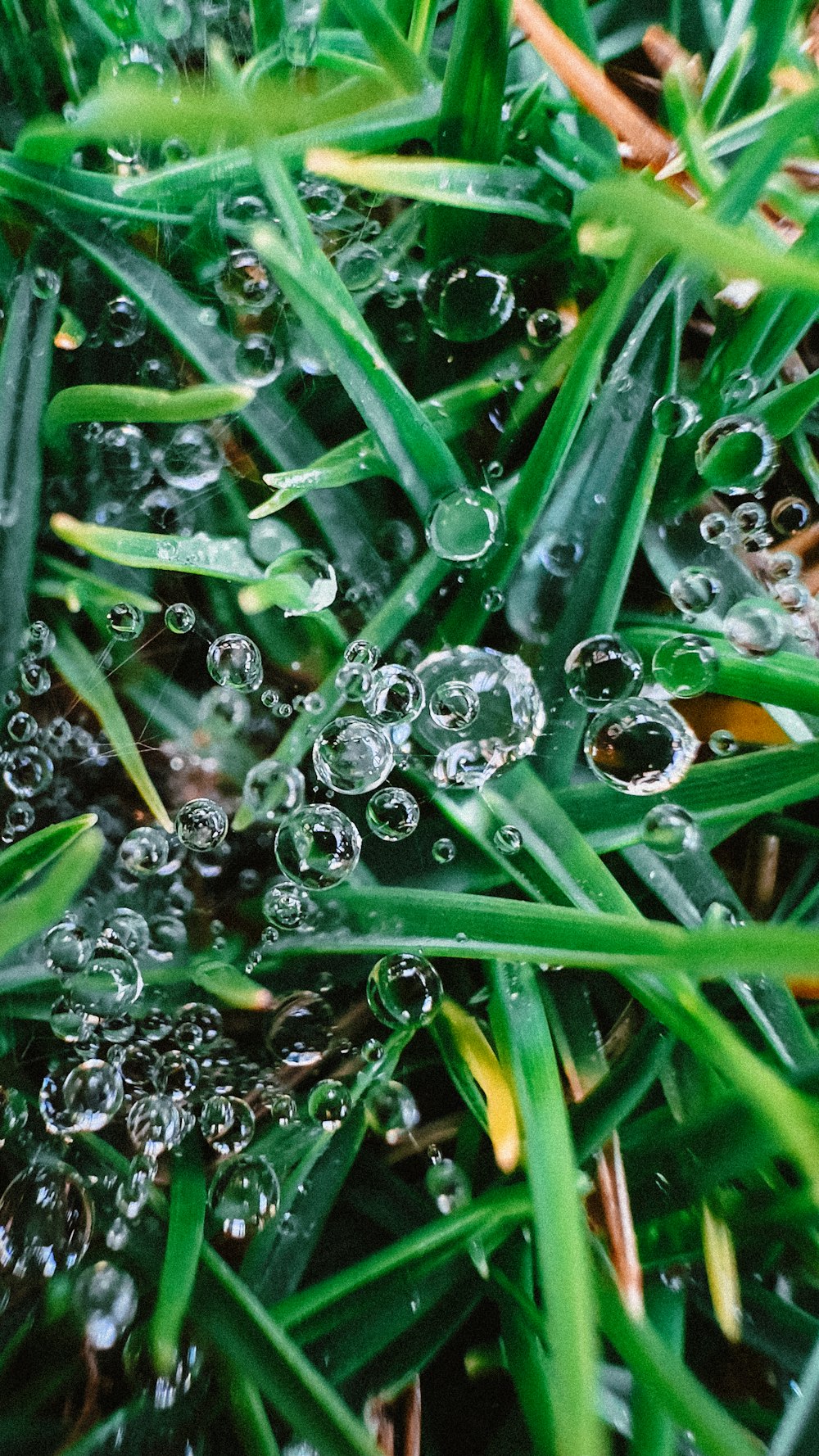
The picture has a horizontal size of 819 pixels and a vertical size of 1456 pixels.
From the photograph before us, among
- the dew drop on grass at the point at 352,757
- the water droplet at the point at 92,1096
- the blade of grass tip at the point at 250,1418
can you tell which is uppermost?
the dew drop on grass at the point at 352,757

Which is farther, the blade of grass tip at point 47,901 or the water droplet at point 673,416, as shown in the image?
the water droplet at point 673,416

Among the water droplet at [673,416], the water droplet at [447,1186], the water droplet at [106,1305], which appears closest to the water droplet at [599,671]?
the water droplet at [673,416]

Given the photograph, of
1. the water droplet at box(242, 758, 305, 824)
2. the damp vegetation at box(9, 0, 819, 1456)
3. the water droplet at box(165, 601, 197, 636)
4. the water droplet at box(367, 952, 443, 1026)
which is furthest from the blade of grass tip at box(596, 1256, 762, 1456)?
the water droplet at box(165, 601, 197, 636)

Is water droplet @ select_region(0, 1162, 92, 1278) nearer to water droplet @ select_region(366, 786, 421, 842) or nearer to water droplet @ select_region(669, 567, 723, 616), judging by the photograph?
water droplet @ select_region(366, 786, 421, 842)

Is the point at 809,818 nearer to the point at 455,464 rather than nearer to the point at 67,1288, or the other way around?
the point at 455,464

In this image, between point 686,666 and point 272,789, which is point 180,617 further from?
point 686,666

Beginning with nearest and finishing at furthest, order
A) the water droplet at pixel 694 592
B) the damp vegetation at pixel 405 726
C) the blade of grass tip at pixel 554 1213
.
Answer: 1. the blade of grass tip at pixel 554 1213
2. the damp vegetation at pixel 405 726
3. the water droplet at pixel 694 592

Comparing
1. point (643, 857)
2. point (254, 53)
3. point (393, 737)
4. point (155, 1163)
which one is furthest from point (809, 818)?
point (254, 53)

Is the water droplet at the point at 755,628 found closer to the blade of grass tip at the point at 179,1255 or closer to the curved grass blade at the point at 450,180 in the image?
the curved grass blade at the point at 450,180
